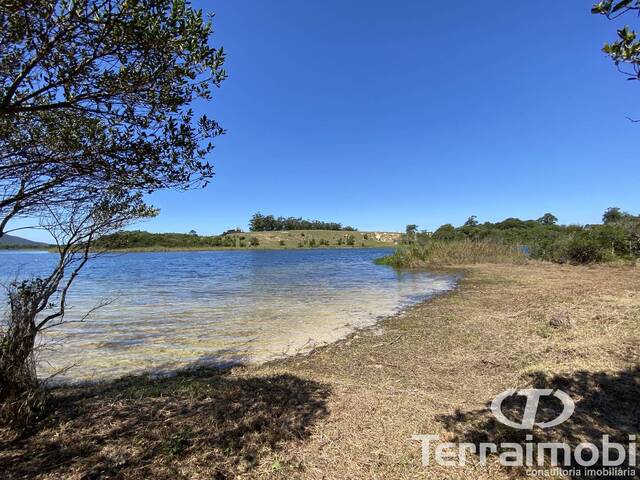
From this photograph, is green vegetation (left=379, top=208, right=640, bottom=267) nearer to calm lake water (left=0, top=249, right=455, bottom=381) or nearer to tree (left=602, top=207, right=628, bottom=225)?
tree (left=602, top=207, right=628, bottom=225)

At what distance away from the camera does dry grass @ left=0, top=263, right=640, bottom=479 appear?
2.75 m

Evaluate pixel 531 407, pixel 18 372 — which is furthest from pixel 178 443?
pixel 531 407

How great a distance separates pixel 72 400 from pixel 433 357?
215 inches

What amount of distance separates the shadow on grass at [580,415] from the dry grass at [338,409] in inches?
0.8

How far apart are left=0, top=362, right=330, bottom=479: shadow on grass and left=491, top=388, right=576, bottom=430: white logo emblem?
1.97 m

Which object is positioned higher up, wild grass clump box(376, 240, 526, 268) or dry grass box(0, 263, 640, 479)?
wild grass clump box(376, 240, 526, 268)

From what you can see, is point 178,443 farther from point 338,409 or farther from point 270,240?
point 270,240

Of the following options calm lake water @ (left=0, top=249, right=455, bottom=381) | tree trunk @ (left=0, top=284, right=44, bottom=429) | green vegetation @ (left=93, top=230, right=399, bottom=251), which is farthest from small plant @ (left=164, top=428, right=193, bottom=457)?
green vegetation @ (left=93, top=230, right=399, bottom=251)

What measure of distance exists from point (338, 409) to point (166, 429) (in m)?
1.85

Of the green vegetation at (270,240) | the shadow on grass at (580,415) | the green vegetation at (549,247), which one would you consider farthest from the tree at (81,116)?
the green vegetation at (270,240)

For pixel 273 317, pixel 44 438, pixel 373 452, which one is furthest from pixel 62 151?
pixel 273 317

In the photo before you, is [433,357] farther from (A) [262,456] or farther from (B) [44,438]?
(B) [44,438]

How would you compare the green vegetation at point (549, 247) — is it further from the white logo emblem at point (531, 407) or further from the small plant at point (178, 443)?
the small plant at point (178, 443)

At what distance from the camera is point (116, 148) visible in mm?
3090
